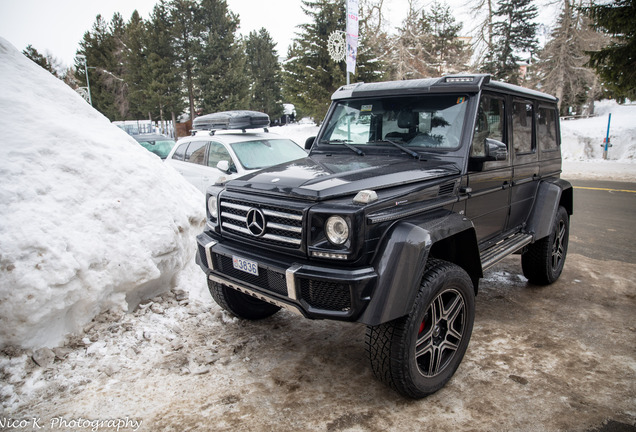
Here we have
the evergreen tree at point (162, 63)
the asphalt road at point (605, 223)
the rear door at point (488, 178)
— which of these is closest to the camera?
the rear door at point (488, 178)

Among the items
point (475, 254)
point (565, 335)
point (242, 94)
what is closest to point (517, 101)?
point (475, 254)

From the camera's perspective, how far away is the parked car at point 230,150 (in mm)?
7789

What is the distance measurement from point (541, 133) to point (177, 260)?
14.4 ft

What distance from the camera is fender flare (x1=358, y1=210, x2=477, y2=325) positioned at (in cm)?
256

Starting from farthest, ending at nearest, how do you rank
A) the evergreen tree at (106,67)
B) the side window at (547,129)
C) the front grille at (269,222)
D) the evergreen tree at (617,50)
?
the evergreen tree at (106,67)
the evergreen tree at (617,50)
the side window at (547,129)
the front grille at (269,222)

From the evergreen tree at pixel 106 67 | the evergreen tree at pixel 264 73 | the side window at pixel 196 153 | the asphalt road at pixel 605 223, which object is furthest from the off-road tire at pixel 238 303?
the evergreen tree at pixel 106 67

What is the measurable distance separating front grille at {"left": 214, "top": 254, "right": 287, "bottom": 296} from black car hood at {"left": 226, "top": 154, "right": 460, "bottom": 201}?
1.82ft

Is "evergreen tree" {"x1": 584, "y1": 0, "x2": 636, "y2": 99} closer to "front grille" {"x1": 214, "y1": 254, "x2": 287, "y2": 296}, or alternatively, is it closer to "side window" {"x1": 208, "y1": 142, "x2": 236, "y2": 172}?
"side window" {"x1": 208, "y1": 142, "x2": 236, "y2": 172}

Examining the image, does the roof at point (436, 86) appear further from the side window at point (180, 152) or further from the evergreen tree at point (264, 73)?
the evergreen tree at point (264, 73)

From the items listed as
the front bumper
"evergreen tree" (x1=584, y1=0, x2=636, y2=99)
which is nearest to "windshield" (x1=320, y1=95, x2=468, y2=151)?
the front bumper

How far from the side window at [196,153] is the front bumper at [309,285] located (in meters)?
5.53

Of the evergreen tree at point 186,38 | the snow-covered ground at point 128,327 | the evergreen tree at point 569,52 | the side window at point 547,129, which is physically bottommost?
the snow-covered ground at point 128,327

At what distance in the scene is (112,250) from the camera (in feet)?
13.2

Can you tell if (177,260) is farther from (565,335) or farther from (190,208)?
(565,335)
